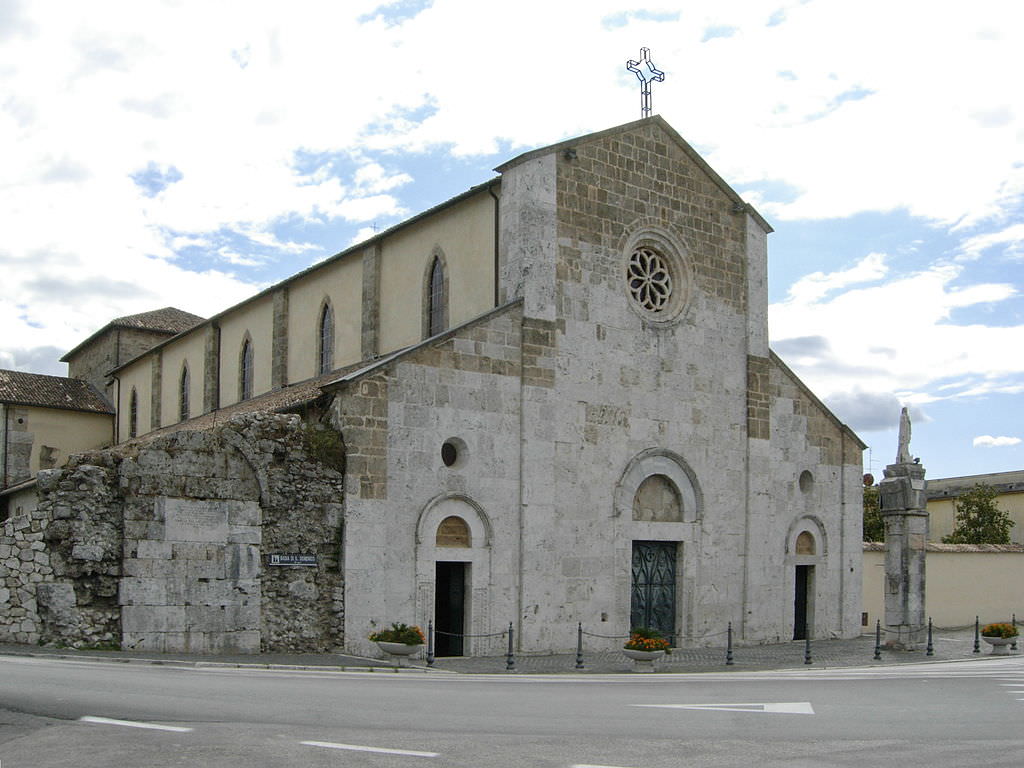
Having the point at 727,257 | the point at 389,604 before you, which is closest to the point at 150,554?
the point at 389,604

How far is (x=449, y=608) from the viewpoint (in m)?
25.3

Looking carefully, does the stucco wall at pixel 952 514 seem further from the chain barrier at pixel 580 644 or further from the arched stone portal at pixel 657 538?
the arched stone portal at pixel 657 538

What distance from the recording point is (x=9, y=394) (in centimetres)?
5078

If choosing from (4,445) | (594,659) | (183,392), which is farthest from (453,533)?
(4,445)

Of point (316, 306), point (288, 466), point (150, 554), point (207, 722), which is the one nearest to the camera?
point (207, 722)

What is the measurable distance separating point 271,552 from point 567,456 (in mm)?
7691

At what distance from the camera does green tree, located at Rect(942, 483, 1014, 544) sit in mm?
49875

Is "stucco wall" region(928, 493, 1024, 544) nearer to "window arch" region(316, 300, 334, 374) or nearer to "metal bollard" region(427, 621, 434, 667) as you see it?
"window arch" region(316, 300, 334, 374)

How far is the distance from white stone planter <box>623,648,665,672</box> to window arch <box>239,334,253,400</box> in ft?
67.1

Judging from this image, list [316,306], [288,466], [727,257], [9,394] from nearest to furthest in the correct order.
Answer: [288,466] → [727,257] → [316,306] → [9,394]

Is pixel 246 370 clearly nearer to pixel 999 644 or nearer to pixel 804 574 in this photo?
pixel 804 574

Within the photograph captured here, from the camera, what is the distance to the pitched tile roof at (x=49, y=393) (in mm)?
51156

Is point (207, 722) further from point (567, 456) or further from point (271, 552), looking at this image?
point (567, 456)

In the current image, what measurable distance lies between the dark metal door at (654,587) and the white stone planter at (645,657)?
5.03 metres
